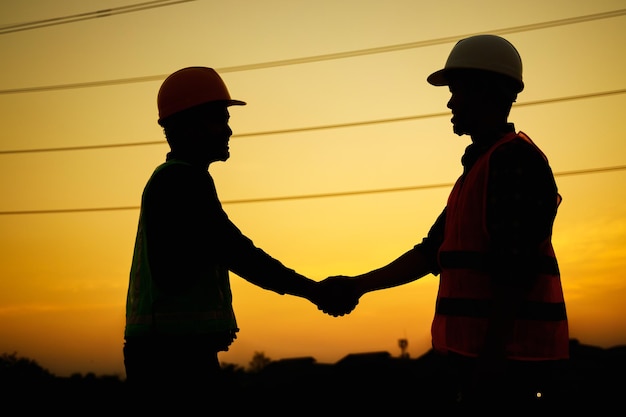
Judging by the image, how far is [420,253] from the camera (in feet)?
18.6

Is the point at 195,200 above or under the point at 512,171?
above

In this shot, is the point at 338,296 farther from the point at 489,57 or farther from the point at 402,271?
the point at 489,57

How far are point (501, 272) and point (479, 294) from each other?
9.1 inches

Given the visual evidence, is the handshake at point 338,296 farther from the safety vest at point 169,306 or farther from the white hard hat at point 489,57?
the white hard hat at point 489,57

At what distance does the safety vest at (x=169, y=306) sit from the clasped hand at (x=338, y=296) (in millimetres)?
1646

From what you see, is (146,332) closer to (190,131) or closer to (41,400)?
(190,131)

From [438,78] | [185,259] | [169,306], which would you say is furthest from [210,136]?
[438,78]

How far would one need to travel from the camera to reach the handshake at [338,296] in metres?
6.80

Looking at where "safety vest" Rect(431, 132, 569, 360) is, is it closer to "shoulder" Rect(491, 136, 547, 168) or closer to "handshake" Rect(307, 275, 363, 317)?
"shoulder" Rect(491, 136, 547, 168)

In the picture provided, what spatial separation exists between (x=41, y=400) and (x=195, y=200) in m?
30.8

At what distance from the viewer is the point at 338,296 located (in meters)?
6.85

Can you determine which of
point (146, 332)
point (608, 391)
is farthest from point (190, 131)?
point (608, 391)

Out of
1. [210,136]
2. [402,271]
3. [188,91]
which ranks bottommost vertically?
[402,271]

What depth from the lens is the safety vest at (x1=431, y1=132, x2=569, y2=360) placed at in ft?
13.0
